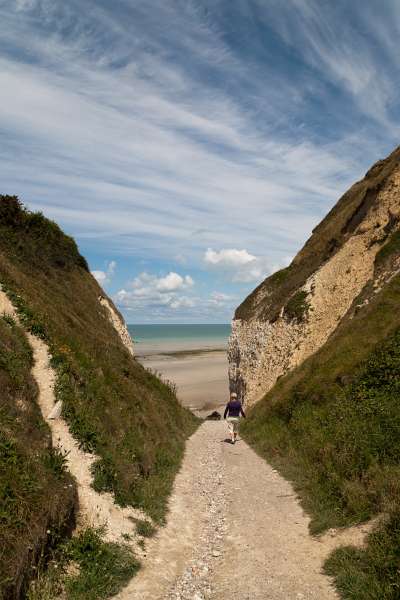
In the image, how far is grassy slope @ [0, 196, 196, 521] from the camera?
14.0 m

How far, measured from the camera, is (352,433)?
15.7 meters

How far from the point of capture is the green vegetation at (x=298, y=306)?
43.4 metres

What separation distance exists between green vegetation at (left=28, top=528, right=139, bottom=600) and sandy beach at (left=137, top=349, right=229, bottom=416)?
39351 mm

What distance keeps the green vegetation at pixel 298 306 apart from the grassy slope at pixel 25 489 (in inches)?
1322

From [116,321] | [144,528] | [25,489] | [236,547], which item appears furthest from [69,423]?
[116,321]

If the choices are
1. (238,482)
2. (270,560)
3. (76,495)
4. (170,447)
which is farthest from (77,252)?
(270,560)

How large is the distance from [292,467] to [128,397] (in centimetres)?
875

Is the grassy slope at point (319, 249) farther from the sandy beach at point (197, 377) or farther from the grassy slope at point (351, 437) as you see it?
the grassy slope at point (351, 437)

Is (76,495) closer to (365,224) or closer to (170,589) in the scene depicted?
(170,589)

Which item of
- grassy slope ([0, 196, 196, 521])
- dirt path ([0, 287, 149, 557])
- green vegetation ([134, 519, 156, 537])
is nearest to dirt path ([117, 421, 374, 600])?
green vegetation ([134, 519, 156, 537])

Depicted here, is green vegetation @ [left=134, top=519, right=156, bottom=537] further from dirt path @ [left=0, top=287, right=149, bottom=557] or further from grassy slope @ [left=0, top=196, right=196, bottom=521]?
grassy slope @ [left=0, top=196, right=196, bottom=521]

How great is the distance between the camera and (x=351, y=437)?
15445mm

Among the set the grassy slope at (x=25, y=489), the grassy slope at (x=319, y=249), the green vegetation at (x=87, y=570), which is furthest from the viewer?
the grassy slope at (x=319, y=249)

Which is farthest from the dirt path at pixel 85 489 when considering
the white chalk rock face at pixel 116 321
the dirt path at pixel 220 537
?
the white chalk rock face at pixel 116 321
